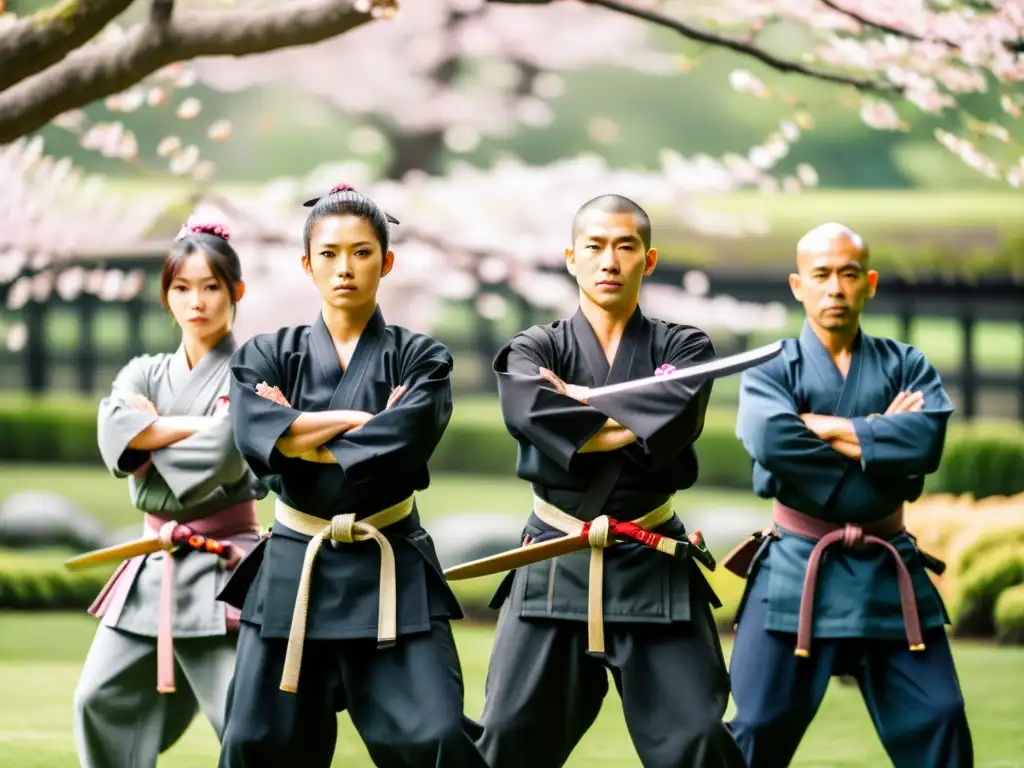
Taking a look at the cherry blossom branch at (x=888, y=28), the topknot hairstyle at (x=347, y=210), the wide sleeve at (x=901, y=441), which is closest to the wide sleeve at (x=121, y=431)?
the topknot hairstyle at (x=347, y=210)

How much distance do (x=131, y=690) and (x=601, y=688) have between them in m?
1.39

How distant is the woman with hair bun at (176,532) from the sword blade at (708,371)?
3.73 feet

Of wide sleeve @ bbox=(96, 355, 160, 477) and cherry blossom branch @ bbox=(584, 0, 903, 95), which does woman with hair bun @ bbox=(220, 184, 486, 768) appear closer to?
wide sleeve @ bbox=(96, 355, 160, 477)

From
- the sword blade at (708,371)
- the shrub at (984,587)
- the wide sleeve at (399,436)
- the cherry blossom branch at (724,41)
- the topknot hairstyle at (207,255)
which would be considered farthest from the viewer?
the shrub at (984,587)

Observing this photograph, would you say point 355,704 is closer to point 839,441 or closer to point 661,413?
point 661,413

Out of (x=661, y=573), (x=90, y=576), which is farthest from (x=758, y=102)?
(x=661, y=573)

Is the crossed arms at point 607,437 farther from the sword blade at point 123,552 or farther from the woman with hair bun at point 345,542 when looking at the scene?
the sword blade at point 123,552

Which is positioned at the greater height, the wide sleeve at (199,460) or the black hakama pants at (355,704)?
the wide sleeve at (199,460)

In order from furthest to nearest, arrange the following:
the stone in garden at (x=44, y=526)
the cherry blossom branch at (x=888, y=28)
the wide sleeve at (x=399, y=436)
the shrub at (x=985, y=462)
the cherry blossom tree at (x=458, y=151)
→ the stone in garden at (x=44, y=526) → the cherry blossom tree at (x=458, y=151) → the shrub at (x=985, y=462) → the cherry blossom branch at (x=888, y=28) → the wide sleeve at (x=399, y=436)

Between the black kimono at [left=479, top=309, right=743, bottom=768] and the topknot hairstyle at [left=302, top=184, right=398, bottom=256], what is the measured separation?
48 cm

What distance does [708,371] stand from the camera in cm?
330

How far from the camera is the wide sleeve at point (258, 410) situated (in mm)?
3227

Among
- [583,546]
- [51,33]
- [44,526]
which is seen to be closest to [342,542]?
[583,546]

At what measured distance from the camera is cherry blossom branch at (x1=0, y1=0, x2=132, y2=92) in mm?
4789
